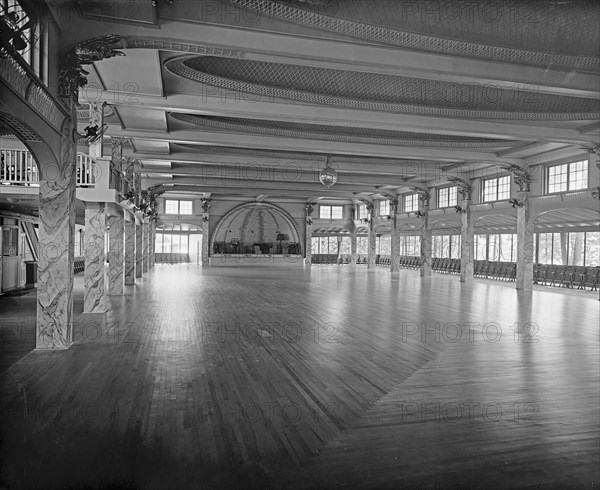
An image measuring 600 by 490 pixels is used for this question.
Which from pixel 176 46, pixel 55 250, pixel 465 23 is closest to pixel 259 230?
pixel 55 250

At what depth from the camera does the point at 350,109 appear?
11.8 metres

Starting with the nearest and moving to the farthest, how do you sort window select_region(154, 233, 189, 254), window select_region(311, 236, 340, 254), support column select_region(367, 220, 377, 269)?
support column select_region(367, 220, 377, 269)
window select_region(154, 233, 189, 254)
window select_region(311, 236, 340, 254)

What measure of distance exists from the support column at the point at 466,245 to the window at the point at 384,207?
963 centimetres

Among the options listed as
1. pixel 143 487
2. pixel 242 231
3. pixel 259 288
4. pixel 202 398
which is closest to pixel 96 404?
pixel 202 398

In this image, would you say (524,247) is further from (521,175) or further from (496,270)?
(496,270)

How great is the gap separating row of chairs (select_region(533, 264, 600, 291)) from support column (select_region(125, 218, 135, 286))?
652 inches

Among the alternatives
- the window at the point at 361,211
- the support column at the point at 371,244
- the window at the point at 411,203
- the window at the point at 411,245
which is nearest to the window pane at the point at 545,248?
the window at the point at 411,203

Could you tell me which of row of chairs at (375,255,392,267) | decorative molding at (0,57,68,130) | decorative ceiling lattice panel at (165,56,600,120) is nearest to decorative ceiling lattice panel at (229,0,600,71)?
decorative ceiling lattice panel at (165,56,600,120)

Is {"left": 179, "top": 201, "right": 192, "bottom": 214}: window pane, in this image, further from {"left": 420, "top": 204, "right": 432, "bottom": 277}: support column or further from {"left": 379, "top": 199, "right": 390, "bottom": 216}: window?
{"left": 420, "top": 204, "right": 432, "bottom": 277}: support column

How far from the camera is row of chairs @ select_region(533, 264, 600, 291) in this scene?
1808 cm

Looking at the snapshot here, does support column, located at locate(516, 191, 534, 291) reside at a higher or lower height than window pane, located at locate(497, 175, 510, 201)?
lower

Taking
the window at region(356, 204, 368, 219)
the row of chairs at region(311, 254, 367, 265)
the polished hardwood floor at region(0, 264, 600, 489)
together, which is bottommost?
the polished hardwood floor at region(0, 264, 600, 489)

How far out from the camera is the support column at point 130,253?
18.1 meters

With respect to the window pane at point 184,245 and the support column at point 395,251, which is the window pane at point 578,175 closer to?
the support column at point 395,251
